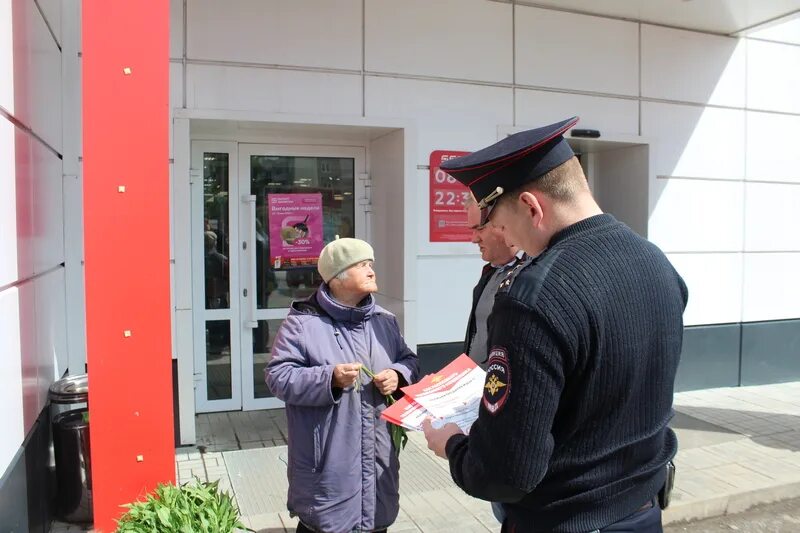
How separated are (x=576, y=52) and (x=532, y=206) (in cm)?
555

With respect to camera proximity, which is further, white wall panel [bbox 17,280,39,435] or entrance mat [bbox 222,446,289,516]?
entrance mat [bbox 222,446,289,516]

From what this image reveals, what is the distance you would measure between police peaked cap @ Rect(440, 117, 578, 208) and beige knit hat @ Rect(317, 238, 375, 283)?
1.30 m

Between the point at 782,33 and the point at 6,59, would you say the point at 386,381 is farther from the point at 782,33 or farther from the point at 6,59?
the point at 782,33

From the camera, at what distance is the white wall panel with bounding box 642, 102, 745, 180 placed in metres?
7.02

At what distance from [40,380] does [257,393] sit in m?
2.64

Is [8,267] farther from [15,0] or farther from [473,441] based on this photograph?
[473,441]

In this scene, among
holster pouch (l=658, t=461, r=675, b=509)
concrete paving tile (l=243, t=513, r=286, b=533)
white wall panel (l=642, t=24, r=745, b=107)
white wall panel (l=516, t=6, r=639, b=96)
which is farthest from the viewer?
white wall panel (l=642, t=24, r=745, b=107)

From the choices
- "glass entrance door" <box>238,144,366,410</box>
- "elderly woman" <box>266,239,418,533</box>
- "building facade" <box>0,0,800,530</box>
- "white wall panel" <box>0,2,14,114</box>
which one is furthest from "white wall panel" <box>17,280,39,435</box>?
"glass entrance door" <box>238,144,366,410</box>

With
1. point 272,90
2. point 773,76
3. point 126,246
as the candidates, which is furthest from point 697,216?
point 126,246

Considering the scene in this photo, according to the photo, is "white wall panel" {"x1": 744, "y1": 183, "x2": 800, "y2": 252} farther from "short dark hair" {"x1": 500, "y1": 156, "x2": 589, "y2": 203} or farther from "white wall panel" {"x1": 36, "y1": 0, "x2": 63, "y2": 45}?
"white wall panel" {"x1": 36, "y1": 0, "x2": 63, "y2": 45}

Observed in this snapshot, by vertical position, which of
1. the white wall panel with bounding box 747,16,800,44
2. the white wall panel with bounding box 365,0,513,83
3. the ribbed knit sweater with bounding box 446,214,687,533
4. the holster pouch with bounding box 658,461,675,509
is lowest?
the holster pouch with bounding box 658,461,675,509

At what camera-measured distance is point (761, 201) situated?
7570 millimetres

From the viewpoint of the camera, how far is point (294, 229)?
6188 mm

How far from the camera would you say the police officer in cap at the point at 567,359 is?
4.77ft
